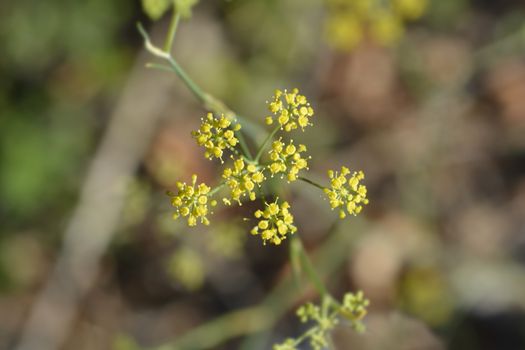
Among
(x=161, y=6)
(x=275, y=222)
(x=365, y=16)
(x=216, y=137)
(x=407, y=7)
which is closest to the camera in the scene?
(x=275, y=222)

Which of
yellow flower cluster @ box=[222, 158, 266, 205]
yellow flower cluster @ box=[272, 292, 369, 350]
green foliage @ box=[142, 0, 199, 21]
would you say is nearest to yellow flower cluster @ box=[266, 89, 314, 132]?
yellow flower cluster @ box=[222, 158, 266, 205]

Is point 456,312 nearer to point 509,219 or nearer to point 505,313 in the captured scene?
point 505,313

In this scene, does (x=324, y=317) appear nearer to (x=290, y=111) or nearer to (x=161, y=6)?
(x=290, y=111)

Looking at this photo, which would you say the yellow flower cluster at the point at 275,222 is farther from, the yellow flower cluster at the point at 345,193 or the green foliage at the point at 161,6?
the green foliage at the point at 161,6

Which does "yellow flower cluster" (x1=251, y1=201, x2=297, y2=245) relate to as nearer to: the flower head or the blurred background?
the flower head

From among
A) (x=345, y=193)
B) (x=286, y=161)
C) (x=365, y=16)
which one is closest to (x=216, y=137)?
(x=286, y=161)

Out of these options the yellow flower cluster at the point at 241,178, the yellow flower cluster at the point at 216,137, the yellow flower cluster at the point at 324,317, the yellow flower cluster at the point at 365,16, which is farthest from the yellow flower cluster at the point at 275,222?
the yellow flower cluster at the point at 365,16
